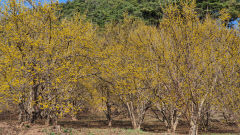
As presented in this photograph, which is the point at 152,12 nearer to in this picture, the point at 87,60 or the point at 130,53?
the point at 130,53

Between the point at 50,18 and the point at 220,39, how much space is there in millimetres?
7588

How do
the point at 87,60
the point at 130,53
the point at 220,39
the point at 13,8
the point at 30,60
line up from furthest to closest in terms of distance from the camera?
the point at 130,53 → the point at 87,60 → the point at 13,8 → the point at 30,60 → the point at 220,39

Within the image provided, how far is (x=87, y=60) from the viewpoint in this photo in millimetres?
11328

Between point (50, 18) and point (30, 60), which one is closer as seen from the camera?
point (30, 60)

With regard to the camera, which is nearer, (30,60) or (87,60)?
(30,60)

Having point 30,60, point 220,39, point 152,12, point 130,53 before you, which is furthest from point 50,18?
point 152,12

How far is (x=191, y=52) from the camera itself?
18.9ft

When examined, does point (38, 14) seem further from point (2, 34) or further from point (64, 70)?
point (64, 70)

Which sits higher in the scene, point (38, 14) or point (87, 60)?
point (38, 14)

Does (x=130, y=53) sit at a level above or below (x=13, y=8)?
below

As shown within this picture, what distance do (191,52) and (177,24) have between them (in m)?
1.04

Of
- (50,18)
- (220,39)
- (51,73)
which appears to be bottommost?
(51,73)

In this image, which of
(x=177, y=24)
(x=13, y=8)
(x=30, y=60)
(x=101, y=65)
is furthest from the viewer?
(x=101, y=65)

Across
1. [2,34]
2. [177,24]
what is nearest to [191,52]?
[177,24]
